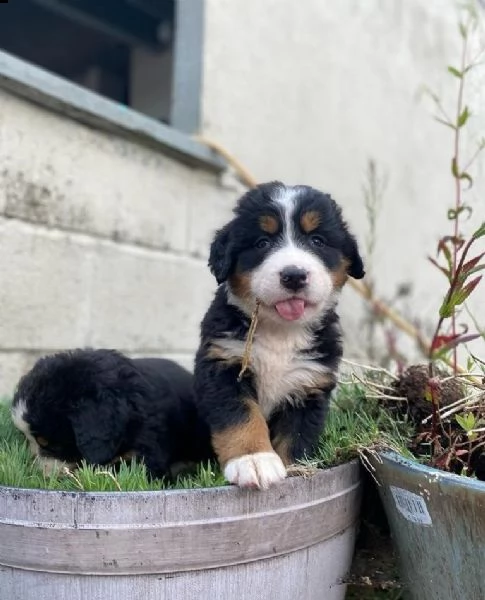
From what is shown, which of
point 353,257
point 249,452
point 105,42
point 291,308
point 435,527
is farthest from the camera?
point 105,42

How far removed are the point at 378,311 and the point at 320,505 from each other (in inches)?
140

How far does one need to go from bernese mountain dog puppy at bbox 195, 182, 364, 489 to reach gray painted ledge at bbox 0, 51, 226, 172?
1822 mm

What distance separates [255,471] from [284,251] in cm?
74

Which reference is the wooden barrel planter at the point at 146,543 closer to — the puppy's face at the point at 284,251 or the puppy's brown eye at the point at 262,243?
the puppy's face at the point at 284,251

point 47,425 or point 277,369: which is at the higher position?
point 277,369

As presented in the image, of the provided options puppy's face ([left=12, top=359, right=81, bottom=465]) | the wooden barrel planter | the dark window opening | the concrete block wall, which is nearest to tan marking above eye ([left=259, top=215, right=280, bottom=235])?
the wooden barrel planter

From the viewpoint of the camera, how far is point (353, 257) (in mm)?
2229

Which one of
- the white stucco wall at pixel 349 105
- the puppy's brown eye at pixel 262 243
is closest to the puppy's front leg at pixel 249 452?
the puppy's brown eye at pixel 262 243

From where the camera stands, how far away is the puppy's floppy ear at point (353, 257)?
222 centimetres

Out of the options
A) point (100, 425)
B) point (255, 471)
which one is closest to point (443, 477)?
point (255, 471)

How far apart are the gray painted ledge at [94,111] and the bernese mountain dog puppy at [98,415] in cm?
173

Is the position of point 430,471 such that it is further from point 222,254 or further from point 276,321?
point 222,254

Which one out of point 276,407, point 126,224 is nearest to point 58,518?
point 276,407

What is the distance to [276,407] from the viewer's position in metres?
2.17
